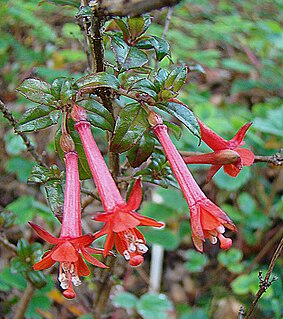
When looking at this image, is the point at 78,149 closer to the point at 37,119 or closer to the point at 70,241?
the point at 37,119

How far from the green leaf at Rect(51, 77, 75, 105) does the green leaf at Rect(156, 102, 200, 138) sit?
0.17 m

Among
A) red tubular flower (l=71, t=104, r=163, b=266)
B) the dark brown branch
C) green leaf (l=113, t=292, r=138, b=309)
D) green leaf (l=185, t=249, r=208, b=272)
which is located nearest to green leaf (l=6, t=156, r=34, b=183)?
green leaf (l=113, t=292, r=138, b=309)

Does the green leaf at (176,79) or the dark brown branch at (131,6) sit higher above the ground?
the dark brown branch at (131,6)

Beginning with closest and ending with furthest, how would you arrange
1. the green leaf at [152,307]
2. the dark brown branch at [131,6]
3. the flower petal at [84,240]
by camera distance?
the dark brown branch at [131,6]
the flower petal at [84,240]
the green leaf at [152,307]

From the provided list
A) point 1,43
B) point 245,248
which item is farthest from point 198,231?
point 1,43

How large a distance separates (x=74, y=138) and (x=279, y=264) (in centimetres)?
125

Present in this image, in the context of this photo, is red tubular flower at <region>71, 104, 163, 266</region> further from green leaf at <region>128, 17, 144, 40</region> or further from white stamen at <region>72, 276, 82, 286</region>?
green leaf at <region>128, 17, 144, 40</region>

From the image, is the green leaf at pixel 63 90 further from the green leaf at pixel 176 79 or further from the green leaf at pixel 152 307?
the green leaf at pixel 152 307

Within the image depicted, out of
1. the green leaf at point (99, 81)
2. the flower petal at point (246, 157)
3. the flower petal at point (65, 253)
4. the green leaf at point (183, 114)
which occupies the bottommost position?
the flower petal at point (65, 253)

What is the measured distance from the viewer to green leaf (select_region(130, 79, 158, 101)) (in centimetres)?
81

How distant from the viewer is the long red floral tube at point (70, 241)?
0.73m

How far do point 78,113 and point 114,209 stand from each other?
0.66 feet

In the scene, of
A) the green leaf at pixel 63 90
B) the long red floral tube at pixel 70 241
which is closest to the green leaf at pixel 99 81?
the green leaf at pixel 63 90

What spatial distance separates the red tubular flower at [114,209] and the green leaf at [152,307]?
78 centimetres
